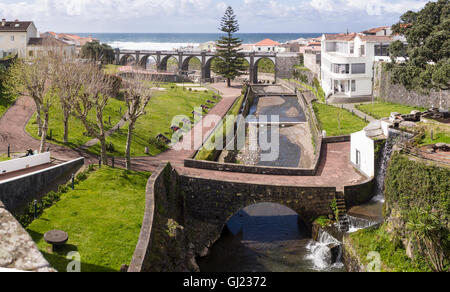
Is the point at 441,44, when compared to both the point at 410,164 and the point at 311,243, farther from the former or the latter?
the point at 311,243

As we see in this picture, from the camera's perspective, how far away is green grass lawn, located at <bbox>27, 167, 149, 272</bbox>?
19938 mm

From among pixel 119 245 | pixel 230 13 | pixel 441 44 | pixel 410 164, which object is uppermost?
pixel 230 13

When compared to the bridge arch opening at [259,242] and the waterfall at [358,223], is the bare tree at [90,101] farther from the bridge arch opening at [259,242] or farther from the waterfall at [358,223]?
the waterfall at [358,223]

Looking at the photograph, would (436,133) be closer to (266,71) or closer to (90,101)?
(90,101)

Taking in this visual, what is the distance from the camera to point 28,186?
25547 mm

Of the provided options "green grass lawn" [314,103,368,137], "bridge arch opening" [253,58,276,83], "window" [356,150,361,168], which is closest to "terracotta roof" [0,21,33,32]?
"green grass lawn" [314,103,368,137]

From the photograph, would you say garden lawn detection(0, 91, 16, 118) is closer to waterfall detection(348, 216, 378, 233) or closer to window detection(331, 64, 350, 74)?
waterfall detection(348, 216, 378, 233)

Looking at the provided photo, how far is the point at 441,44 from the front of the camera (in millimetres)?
35750

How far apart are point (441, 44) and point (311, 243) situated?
63.2 feet

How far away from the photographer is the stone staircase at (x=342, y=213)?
2711 cm

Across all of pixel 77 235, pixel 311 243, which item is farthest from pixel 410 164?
pixel 77 235

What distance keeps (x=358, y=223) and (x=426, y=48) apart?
16821 mm
